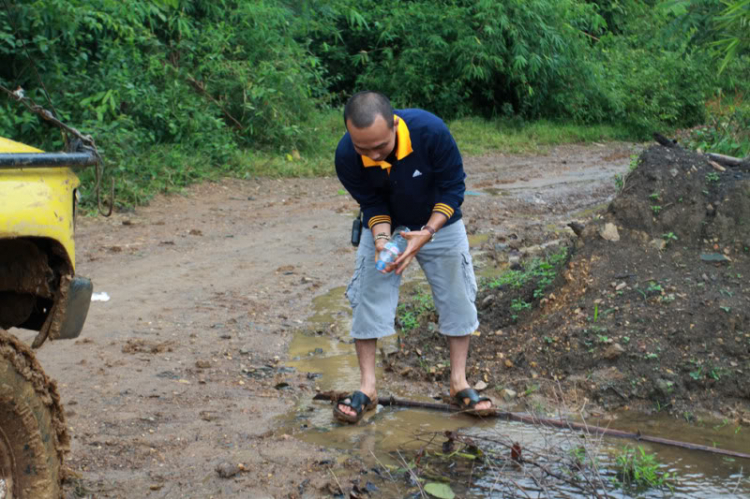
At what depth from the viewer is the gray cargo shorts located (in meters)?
4.00

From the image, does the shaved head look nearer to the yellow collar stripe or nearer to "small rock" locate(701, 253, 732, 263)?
the yellow collar stripe

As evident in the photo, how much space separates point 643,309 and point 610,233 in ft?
2.26

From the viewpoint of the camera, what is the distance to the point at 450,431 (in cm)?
373

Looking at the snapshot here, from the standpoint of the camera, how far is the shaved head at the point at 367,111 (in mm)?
3512

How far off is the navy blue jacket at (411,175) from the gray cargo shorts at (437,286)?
12cm

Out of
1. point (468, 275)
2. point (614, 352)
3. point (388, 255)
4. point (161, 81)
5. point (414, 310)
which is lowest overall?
point (414, 310)

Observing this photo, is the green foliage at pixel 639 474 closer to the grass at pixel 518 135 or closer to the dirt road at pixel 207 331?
the dirt road at pixel 207 331

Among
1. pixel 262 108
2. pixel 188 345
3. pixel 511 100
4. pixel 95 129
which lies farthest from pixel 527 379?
pixel 511 100

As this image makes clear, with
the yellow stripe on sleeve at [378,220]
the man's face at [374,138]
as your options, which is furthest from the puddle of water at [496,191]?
the man's face at [374,138]

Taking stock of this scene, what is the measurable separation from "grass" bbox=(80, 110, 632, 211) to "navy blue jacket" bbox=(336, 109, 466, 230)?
17.3 ft

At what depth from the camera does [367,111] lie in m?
3.52

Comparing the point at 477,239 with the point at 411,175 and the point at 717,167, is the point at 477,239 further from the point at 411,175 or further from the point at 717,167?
the point at 411,175

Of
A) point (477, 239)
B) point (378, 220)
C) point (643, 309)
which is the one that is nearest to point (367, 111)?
point (378, 220)

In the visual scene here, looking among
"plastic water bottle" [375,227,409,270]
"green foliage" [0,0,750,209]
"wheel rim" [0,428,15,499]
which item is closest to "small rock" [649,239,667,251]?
"plastic water bottle" [375,227,409,270]
